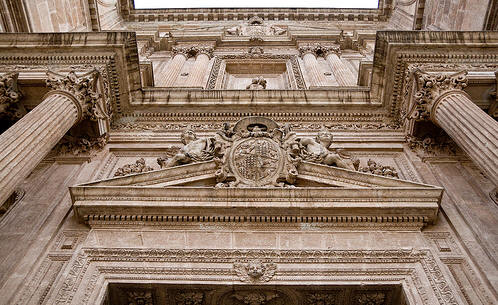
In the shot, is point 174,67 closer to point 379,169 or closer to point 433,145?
point 379,169

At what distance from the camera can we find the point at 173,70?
17.6 metres

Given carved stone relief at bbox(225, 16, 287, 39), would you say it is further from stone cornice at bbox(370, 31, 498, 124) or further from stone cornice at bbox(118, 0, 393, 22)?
stone cornice at bbox(370, 31, 498, 124)

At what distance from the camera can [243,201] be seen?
7.83m

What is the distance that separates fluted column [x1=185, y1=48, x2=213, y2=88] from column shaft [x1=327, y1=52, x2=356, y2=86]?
486cm

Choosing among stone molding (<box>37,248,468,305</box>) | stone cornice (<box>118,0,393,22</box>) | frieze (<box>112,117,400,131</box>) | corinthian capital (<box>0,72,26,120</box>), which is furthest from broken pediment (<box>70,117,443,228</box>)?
stone cornice (<box>118,0,393,22</box>)

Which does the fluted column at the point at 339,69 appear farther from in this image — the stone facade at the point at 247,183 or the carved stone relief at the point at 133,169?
the carved stone relief at the point at 133,169

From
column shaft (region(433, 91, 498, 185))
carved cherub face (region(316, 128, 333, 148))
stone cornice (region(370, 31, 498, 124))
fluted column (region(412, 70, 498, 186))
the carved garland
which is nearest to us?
column shaft (region(433, 91, 498, 185))

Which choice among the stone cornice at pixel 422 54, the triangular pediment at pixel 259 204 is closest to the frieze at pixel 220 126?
the stone cornice at pixel 422 54

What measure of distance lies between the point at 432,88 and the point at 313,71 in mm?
7905

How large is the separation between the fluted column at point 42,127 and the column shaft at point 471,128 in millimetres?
7234

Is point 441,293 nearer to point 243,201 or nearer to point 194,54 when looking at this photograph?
point 243,201

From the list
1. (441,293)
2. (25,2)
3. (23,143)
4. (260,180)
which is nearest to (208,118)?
(260,180)

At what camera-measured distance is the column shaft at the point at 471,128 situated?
24.3ft

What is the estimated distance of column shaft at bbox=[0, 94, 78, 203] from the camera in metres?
6.95
